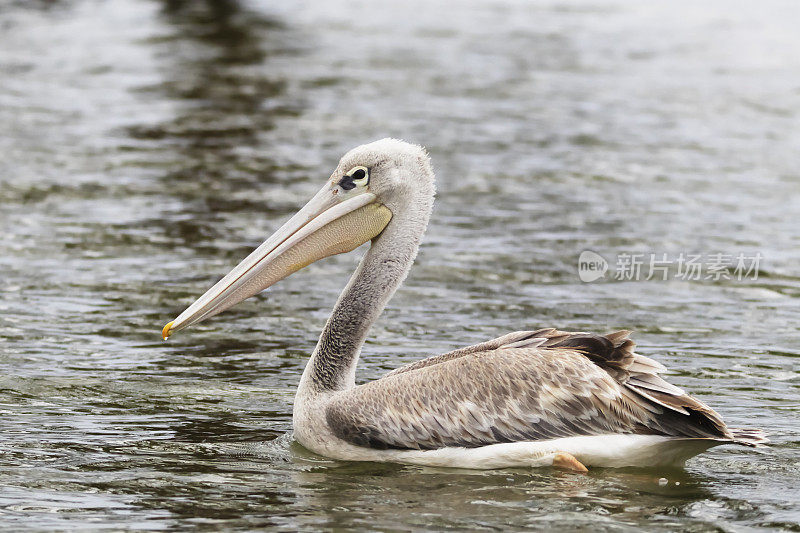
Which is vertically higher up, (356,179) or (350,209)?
(356,179)

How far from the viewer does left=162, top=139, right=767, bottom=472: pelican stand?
5.78 meters

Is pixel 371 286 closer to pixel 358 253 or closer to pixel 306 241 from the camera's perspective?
pixel 306 241

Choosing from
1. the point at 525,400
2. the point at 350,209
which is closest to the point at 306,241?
the point at 350,209

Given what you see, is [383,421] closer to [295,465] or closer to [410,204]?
[295,465]

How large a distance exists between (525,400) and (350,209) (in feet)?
4.19

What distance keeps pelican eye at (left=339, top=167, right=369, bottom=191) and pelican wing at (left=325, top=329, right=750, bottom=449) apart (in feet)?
3.18

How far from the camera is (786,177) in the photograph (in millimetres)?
12875

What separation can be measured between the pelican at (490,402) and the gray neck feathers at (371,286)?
0.04 feet

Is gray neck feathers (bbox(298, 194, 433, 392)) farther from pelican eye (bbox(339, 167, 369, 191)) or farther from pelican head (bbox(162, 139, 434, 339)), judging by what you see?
pelican eye (bbox(339, 167, 369, 191))

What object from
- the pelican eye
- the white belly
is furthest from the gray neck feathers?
the white belly

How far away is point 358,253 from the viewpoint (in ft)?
35.7

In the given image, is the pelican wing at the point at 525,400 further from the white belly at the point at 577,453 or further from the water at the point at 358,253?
the water at the point at 358,253

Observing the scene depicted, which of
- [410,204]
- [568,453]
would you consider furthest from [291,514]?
[410,204]

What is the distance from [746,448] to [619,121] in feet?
32.2
